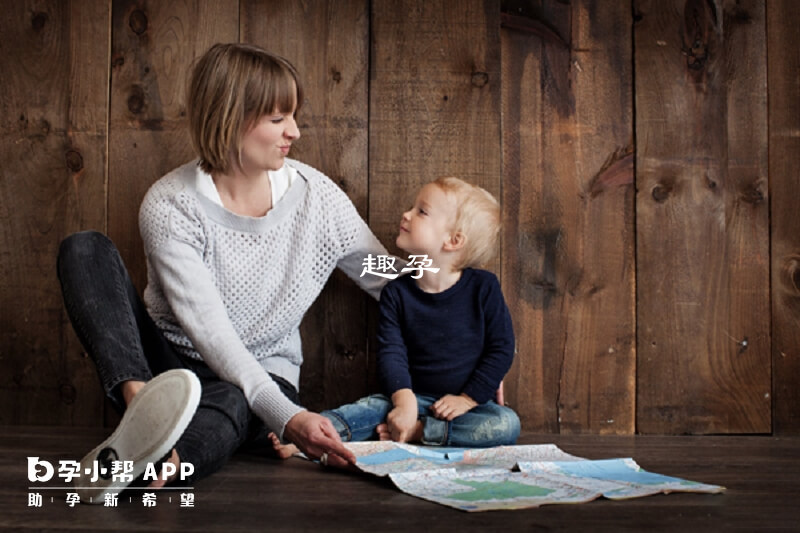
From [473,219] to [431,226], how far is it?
0.09 metres

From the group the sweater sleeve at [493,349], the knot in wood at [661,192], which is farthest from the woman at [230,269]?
the knot in wood at [661,192]

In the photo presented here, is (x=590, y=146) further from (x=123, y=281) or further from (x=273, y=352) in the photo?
(x=123, y=281)

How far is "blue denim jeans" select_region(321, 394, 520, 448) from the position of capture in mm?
1440

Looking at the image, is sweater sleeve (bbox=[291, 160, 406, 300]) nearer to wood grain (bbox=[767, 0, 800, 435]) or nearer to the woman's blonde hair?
the woman's blonde hair

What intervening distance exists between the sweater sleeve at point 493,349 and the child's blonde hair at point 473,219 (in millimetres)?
71

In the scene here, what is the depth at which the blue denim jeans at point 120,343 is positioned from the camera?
3.76 ft

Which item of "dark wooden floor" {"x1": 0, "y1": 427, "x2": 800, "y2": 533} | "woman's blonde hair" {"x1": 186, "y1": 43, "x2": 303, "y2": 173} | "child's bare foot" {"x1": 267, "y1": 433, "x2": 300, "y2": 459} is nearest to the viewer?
"dark wooden floor" {"x1": 0, "y1": 427, "x2": 800, "y2": 533}

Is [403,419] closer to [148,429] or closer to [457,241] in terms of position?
[457,241]

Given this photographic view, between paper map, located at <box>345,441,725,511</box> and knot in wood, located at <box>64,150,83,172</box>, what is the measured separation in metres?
0.90

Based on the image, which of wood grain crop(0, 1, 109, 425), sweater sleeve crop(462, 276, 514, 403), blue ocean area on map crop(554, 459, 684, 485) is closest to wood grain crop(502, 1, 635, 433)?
sweater sleeve crop(462, 276, 514, 403)

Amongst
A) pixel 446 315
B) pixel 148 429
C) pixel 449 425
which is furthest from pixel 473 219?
pixel 148 429

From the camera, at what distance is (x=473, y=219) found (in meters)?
1.54

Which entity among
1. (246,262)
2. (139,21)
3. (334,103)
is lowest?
(246,262)

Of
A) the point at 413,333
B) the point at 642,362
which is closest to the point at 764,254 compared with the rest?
the point at 642,362
